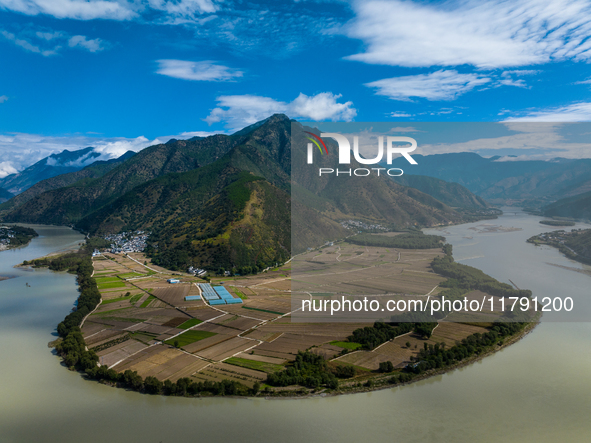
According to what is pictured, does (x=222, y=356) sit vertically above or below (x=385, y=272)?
below

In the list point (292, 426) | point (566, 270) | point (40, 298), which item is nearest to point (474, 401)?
point (292, 426)

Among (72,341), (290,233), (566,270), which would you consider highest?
(290,233)

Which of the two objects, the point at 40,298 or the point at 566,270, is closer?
the point at 40,298

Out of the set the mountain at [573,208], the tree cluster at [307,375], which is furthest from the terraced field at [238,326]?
the mountain at [573,208]

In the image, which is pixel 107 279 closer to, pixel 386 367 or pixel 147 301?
pixel 147 301

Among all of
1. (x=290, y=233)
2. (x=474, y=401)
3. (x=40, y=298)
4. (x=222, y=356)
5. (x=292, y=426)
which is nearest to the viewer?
(x=292, y=426)

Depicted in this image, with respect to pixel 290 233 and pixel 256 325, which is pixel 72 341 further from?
pixel 290 233

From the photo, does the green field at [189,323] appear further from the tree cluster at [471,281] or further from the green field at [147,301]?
the tree cluster at [471,281]

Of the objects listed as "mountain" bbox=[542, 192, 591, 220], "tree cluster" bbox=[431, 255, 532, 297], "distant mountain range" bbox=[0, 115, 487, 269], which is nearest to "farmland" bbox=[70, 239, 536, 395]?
"tree cluster" bbox=[431, 255, 532, 297]
